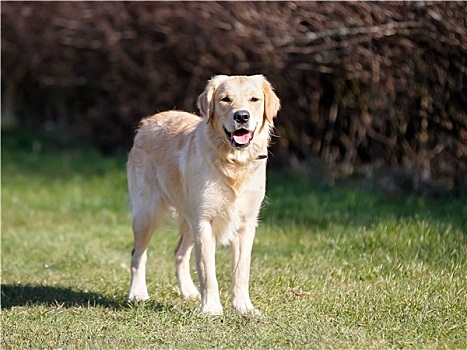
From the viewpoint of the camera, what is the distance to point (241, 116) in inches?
232

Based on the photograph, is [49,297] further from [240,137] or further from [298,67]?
[298,67]

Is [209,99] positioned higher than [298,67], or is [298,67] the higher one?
[209,99]

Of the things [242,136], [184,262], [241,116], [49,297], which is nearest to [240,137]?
[242,136]

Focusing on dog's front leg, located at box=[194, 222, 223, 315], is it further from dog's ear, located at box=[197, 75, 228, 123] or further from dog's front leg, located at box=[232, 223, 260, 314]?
dog's ear, located at box=[197, 75, 228, 123]

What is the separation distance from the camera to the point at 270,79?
37.9 feet

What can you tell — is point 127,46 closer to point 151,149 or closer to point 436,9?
point 436,9

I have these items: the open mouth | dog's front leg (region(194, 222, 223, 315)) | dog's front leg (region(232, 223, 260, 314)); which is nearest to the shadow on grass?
Answer: dog's front leg (region(194, 222, 223, 315))

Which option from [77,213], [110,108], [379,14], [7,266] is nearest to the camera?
[7,266]

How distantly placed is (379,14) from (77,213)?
14.0 feet

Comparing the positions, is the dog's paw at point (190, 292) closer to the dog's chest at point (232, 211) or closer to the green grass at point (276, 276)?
the green grass at point (276, 276)

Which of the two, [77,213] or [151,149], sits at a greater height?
[151,149]

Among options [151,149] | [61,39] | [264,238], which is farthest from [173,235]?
[61,39]

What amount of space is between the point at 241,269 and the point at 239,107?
3.60ft

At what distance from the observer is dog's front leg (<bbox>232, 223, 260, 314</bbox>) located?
20.1 feet
